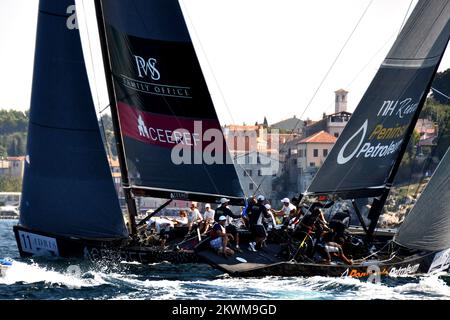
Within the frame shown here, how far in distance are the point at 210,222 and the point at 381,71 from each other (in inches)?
217

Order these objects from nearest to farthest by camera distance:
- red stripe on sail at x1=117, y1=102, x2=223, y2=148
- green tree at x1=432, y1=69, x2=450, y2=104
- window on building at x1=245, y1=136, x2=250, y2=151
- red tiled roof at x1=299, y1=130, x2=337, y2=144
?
1. red stripe on sail at x1=117, y1=102, x2=223, y2=148
2. green tree at x1=432, y1=69, x2=450, y2=104
3. red tiled roof at x1=299, y1=130, x2=337, y2=144
4. window on building at x1=245, y1=136, x2=250, y2=151

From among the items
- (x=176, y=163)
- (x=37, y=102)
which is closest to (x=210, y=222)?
(x=176, y=163)

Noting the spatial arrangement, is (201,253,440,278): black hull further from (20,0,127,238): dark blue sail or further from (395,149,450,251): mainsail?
(20,0,127,238): dark blue sail

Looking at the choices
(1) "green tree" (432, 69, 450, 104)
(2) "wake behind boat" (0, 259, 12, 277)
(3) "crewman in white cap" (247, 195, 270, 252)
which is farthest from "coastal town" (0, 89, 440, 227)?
(2) "wake behind boat" (0, 259, 12, 277)

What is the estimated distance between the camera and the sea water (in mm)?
18516

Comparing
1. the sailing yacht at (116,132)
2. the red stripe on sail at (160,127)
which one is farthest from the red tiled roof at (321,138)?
the sailing yacht at (116,132)

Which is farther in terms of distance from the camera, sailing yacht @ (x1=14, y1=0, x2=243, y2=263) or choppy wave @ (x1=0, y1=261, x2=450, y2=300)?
sailing yacht @ (x1=14, y1=0, x2=243, y2=263)

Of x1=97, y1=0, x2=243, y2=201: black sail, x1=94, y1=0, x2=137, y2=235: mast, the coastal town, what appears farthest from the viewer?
the coastal town

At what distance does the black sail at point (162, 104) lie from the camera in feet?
79.7

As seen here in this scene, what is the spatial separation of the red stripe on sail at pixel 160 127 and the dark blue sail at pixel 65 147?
134 centimetres

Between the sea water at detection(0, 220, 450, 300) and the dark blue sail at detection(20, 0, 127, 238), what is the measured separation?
119 centimetres
